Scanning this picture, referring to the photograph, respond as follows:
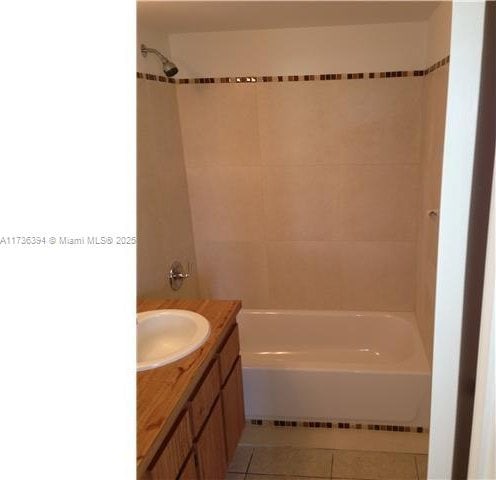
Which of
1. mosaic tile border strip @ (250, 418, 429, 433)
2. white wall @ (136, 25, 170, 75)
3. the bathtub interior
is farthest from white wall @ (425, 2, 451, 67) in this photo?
mosaic tile border strip @ (250, 418, 429, 433)

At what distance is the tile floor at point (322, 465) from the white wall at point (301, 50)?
195cm

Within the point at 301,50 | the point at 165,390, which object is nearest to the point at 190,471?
the point at 165,390

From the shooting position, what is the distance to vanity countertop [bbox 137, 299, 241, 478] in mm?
1064

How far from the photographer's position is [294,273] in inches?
110

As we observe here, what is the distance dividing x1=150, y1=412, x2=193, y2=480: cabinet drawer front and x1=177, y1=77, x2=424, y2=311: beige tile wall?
5.09 feet

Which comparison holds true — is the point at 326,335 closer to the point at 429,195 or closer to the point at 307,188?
the point at 307,188

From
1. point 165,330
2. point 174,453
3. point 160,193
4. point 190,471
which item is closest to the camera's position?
point 174,453

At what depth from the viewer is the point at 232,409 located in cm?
181

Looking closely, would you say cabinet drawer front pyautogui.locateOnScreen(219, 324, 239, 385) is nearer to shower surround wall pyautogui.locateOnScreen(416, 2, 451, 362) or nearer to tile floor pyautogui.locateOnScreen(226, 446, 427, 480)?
tile floor pyautogui.locateOnScreen(226, 446, 427, 480)

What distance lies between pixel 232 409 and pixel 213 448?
26 cm

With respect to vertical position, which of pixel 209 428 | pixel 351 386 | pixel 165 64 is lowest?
pixel 351 386

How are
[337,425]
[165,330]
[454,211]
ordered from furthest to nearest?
[337,425]
[165,330]
[454,211]
